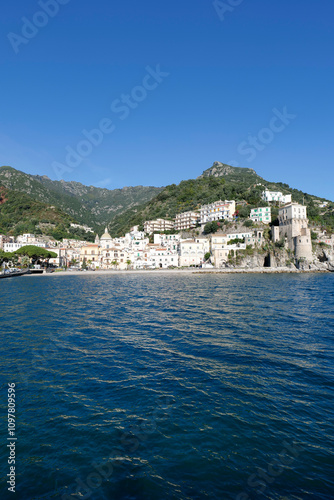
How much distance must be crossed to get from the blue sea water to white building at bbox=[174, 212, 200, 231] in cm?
10003

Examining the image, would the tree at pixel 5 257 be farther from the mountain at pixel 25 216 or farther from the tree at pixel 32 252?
the mountain at pixel 25 216

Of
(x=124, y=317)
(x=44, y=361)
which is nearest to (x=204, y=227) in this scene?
(x=124, y=317)

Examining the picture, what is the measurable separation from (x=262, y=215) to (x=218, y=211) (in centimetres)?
1699

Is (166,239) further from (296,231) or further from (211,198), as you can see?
(296,231)

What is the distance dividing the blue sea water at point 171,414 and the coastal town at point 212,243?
71.5 metres

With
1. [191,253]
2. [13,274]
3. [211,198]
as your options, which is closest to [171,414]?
[13,274]

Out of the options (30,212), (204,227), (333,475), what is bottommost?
(333,475)

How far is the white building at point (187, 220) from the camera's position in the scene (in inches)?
4515

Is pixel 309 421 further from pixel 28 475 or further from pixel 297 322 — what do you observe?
Result: pixel 297 322

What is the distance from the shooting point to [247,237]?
8875 cm

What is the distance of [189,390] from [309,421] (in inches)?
132

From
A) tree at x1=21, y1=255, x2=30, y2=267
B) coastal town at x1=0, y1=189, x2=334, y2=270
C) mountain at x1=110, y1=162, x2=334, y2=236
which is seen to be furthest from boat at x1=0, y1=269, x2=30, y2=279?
mountain at x1=110, y1=162, x2=334, y2=236

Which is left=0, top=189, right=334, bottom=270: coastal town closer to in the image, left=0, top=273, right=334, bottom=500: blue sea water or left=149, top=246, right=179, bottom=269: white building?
left=149, top=246, right=179, bottom=269: white building

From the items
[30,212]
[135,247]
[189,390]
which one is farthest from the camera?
[30,212]
